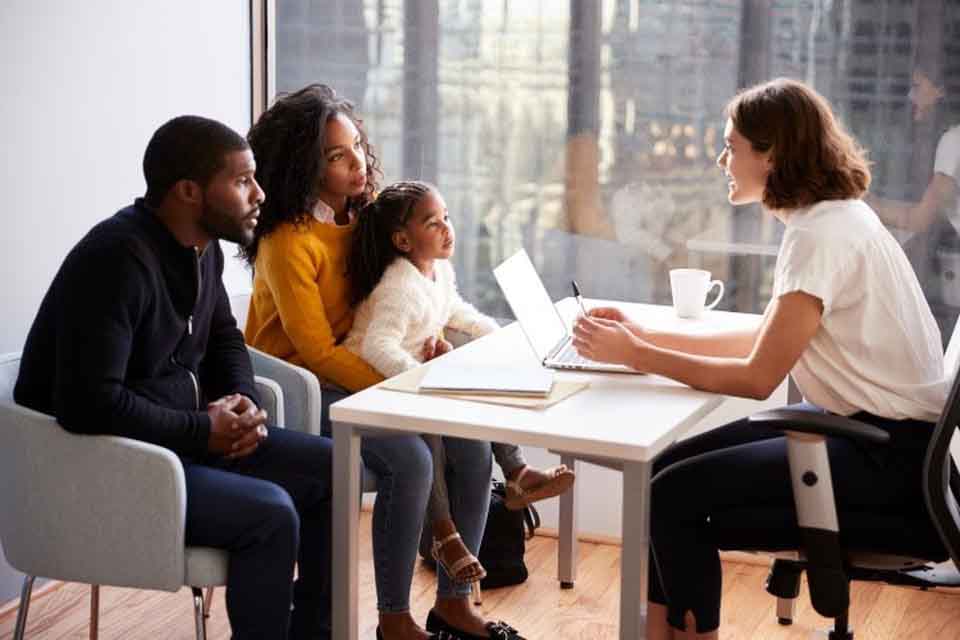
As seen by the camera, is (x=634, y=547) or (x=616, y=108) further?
(x=616, y=108)

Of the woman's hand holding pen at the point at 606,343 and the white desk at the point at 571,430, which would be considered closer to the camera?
the white desk at the point at 571,430

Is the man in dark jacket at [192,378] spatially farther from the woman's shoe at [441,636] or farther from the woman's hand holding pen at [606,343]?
the woman's hand holding pen at [606,343]

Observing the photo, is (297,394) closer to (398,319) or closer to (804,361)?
(398,319)

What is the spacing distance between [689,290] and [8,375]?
1484mm

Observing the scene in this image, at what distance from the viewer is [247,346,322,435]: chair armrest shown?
2.88 m

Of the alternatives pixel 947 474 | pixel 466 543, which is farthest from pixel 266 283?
pixel 947 474

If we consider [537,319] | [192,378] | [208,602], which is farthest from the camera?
[208,602]

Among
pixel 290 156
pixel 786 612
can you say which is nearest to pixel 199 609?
pixel 290 156

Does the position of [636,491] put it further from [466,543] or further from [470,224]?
[470,224]

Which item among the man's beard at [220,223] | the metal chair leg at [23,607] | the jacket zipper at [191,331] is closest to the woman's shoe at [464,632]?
the jacket zipper at [191,331]

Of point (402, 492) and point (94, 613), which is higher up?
point (402, 492)

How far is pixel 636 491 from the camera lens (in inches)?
86.0

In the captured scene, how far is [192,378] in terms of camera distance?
259 centimetres

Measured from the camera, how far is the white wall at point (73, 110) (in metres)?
3.00
